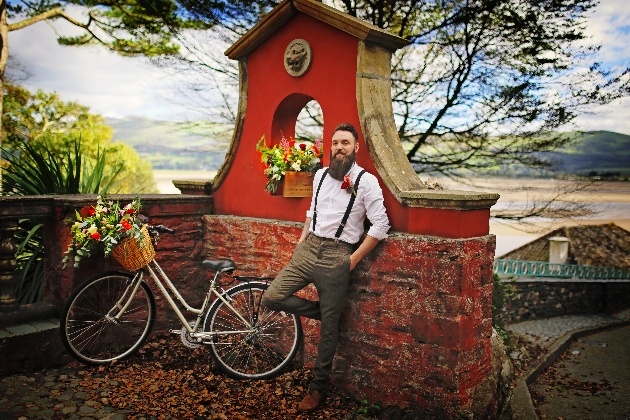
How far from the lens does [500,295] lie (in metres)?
9.86

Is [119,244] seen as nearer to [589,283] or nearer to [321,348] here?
[321,348]

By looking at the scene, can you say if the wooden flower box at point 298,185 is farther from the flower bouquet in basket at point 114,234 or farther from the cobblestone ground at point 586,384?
the cobblestone ground at point 586,384

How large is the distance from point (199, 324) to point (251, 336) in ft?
1.66

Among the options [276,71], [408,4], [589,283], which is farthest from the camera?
[589,283]

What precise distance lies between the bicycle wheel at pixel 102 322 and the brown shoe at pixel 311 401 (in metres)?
1.79

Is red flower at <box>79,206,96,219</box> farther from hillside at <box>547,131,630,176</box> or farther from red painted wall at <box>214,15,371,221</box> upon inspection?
hillside at <box>547,131,630,176</box>

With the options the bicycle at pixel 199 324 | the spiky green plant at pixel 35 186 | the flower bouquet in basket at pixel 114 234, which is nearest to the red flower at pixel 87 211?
the flower bouquet in basket at pixel 114 234

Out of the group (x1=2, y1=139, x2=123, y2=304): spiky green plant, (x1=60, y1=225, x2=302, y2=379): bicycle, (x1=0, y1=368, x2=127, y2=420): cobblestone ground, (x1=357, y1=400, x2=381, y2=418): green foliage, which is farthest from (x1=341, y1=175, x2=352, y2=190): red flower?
(x1=2, y1=139, x2=123, y2=304): spiky green plant

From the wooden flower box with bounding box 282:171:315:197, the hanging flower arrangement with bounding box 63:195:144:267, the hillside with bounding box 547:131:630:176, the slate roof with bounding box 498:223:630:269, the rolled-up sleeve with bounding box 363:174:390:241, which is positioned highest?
the hillside with bounding box 547:131:630:176

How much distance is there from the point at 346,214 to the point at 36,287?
3.42 metres

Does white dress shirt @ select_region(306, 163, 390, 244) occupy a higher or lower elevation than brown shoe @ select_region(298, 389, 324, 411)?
higher

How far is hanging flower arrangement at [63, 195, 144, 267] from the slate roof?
21417 mm

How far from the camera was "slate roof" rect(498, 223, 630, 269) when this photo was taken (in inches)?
921

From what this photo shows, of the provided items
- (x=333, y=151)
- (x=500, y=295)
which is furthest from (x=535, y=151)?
(x=333, y=151)
